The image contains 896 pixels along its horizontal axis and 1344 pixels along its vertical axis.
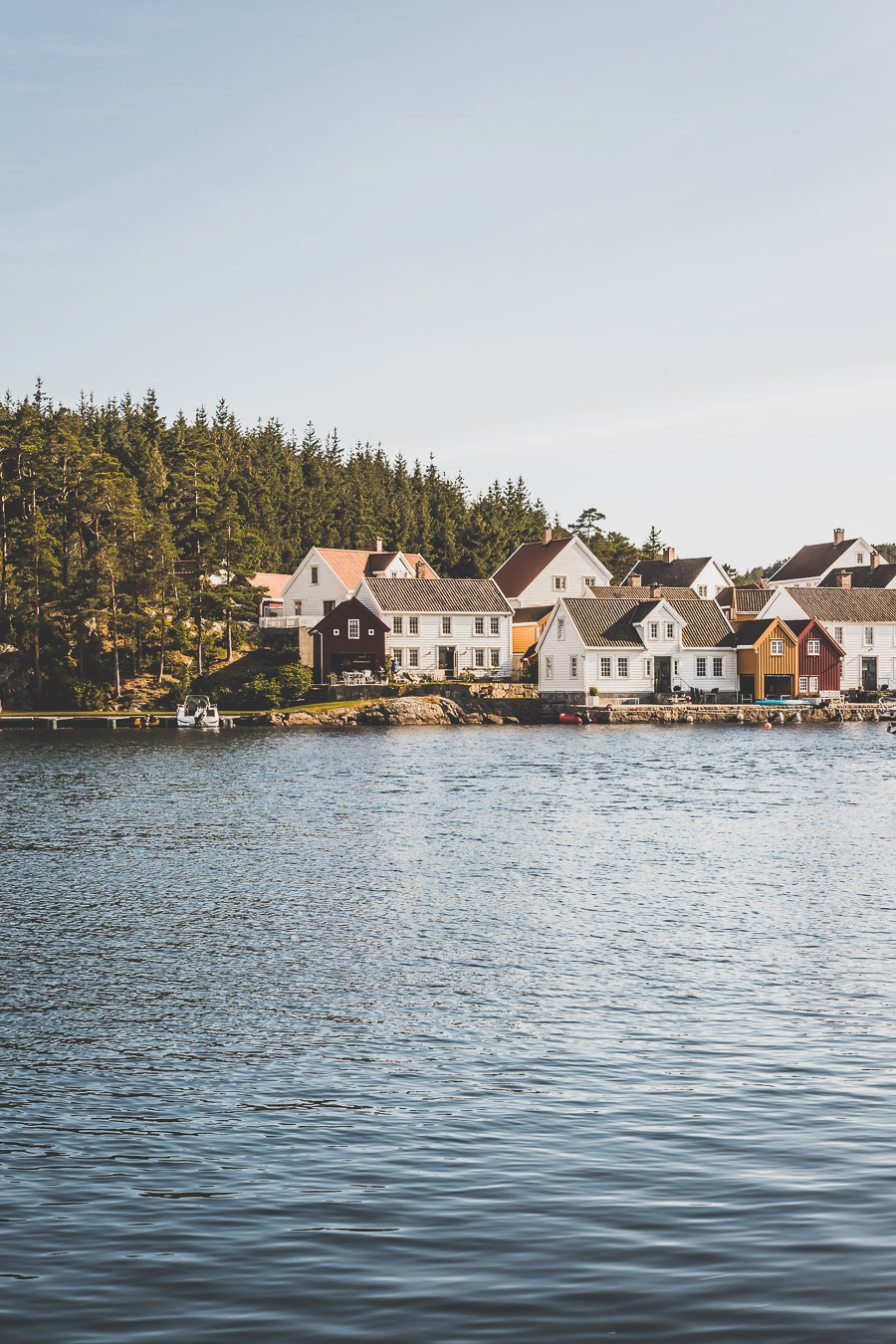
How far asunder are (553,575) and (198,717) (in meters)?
44.3

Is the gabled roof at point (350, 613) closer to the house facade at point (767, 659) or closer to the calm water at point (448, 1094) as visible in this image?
the house facade at point (767, 659)

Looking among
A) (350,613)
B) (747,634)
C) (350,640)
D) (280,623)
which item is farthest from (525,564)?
(280,623)

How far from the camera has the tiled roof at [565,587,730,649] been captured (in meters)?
95.2

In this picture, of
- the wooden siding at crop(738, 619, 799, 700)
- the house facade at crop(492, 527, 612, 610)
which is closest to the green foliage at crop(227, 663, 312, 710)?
the house facade at crop(492, 527, 612, 610)

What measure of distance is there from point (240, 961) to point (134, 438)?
481ft

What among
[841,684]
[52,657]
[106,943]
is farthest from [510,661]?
[106,943]

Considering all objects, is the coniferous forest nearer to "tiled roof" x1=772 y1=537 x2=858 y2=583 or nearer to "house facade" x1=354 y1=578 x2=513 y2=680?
"house facade" x1=354 y1=578 x2=513 y2=680

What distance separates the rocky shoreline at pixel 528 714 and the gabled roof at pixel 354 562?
2027 centimetres

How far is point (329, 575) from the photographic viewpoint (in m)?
111

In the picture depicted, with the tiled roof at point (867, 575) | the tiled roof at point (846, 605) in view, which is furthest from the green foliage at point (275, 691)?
the tiled roof at point (867, 575)

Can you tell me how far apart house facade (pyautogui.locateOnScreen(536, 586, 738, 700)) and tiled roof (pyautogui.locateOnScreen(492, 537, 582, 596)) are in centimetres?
1899

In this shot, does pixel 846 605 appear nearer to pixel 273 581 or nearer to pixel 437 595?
pixel 437 595

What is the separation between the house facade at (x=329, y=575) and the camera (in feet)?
363

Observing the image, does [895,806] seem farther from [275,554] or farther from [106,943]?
[275,554]
